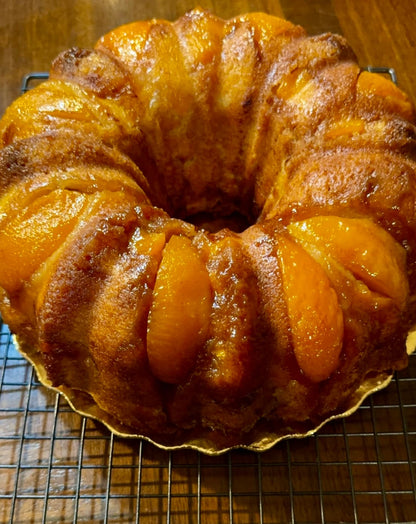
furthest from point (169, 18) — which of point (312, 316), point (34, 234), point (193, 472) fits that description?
point (193, 472)

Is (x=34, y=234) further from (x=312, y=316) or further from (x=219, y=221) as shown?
(x=219, y=221)

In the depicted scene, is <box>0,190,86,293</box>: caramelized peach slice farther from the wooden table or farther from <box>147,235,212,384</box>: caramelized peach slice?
the wooden table

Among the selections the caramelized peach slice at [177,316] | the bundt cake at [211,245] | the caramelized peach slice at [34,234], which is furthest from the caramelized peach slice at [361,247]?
the caramelized peach slice at [34,234]

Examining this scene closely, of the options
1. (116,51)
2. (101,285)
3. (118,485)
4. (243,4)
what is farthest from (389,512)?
(243,4)

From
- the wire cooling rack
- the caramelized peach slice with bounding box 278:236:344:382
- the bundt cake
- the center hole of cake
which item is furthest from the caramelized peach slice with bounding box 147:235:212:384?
the center hole of cake

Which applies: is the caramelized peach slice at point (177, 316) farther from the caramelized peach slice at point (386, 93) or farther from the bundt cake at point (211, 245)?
the caramelized peach slice at point (386, 93)

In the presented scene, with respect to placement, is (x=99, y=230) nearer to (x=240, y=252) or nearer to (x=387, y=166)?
(x=240, y=252)
